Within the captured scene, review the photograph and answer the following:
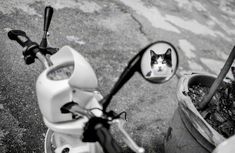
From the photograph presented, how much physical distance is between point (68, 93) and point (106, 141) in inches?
14.8

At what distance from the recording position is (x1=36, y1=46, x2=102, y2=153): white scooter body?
3.84 feet

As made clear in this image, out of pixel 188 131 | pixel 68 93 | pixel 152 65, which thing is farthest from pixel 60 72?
pixel 188 131

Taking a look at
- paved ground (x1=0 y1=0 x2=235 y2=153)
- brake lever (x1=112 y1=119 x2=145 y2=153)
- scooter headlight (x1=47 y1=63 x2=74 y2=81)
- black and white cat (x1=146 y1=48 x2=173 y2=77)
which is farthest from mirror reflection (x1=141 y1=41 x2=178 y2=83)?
paved ground (x1=0 y1=0 x2=235 y2=153)

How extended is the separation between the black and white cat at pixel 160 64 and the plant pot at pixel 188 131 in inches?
40.4

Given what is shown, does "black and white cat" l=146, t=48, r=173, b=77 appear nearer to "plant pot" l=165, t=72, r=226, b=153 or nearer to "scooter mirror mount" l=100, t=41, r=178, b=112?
"scooter mirror mount" l=100, t=41, r=178, b=112

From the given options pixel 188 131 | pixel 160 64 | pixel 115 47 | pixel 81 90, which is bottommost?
pixel 115 47

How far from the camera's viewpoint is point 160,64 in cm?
109

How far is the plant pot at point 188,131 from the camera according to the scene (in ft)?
6.37

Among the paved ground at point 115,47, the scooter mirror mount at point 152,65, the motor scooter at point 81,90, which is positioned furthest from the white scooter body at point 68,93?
the paved ground at point 115,47

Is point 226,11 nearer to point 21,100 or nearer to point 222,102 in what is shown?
point 222,102

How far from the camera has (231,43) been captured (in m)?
5.07

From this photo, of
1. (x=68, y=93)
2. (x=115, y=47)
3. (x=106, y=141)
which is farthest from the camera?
(x=115, y=47)

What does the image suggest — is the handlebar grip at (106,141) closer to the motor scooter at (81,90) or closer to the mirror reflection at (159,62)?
the motor scooter at (81,90)

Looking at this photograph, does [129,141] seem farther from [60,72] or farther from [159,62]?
[60,72]
